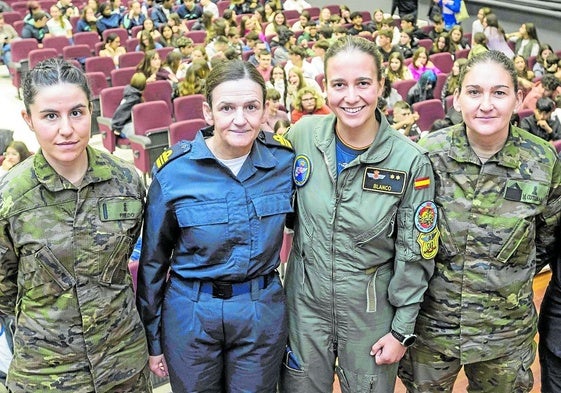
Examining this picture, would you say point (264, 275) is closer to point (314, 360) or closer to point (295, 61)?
point (314, 360)

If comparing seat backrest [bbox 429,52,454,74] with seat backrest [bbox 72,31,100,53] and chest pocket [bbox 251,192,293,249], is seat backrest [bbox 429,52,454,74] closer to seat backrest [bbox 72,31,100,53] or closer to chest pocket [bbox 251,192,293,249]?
seat backrest [bbox 72,31,100,53]

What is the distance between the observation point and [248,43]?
28.0ft

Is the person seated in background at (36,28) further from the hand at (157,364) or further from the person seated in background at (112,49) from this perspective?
the hand at (157,364)

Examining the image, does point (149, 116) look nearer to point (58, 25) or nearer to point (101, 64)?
point (101, 64)

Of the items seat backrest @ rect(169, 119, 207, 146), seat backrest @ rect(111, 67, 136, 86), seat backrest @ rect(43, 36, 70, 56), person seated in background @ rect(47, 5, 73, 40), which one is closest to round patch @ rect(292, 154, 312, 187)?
seat backrest @ rect(169, 119, 207, 146)

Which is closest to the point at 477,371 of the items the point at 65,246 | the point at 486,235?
the point at 486,235

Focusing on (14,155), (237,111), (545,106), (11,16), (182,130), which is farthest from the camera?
(11,16)

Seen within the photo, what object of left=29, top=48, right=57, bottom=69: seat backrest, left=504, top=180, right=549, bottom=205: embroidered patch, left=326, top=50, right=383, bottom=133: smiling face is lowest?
left=29, top=48, right=57, bottom=69: seat backrest

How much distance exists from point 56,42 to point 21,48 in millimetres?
504

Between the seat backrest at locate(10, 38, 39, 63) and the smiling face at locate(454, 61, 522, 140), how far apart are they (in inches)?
276

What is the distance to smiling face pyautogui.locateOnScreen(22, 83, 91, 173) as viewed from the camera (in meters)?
1.68

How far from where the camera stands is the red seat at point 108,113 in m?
5.88

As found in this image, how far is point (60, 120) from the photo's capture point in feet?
5.53

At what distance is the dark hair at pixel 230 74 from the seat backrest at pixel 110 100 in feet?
14.5
